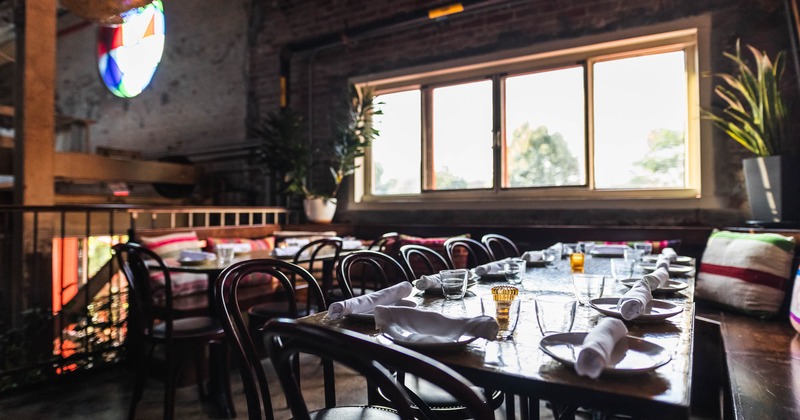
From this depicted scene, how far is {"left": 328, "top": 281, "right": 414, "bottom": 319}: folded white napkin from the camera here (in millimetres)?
1150

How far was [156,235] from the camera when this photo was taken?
349cm

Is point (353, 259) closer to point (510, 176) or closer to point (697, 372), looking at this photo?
point (697, 372)

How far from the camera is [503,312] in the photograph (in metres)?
1.17

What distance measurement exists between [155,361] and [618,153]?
3.57m

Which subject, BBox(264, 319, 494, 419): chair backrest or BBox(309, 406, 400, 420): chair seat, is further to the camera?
BBox(309, 406, 400, 420): chair seat

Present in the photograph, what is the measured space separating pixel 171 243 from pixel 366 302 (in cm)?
274

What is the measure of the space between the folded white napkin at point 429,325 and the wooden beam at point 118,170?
492 cm

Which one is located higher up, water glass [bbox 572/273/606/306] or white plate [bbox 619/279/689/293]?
water glass [bbox 572/273/606/306]

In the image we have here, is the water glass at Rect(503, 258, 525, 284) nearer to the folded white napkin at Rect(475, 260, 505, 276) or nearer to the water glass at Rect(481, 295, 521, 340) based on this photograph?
the folded white napkin at Rect(475, 260, 505, 276)

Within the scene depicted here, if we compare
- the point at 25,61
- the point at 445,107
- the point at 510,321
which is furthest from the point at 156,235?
the point at 510,321

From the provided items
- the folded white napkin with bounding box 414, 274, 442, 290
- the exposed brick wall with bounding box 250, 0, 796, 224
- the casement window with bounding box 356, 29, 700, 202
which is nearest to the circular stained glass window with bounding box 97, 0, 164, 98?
the exposed brick wall with bounding box 250, 0, 796, 224

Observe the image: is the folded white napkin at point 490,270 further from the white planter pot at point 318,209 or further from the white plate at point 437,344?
the white planter pot at point 318,209

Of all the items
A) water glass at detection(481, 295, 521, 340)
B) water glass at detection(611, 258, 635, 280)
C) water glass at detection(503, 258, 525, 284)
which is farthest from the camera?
water glass at detection(611, 258, 635, 280)

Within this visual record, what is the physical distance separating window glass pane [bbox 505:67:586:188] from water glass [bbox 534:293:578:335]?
302 cm
